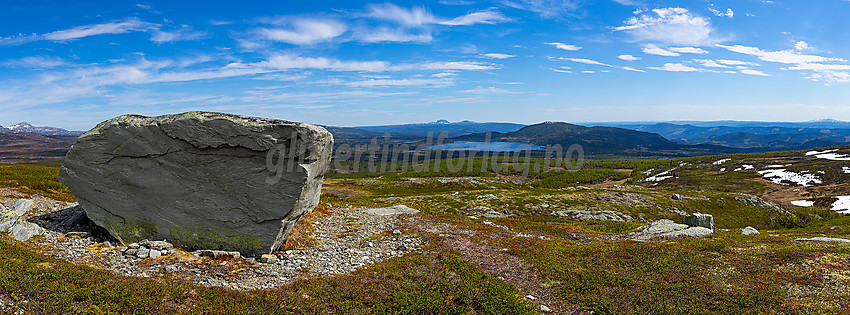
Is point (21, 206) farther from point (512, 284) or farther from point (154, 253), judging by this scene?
point (512, 284)

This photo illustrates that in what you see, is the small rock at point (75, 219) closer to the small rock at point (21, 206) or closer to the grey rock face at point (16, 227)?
the grey rock face at point (16, 227)

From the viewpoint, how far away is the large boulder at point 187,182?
17359 millimetres

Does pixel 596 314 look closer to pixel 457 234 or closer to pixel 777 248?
pixel 457 234

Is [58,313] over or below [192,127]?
below

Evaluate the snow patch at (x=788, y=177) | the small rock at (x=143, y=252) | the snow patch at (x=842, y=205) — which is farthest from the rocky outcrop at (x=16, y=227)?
the snow patch at (x=788, y=177)

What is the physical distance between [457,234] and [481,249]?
384 centimetres

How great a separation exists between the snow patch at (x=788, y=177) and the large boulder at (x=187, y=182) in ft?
424

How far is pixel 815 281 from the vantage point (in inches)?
517

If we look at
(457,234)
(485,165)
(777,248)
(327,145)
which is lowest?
(485,165)

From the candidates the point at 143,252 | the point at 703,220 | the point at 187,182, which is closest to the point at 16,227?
the point at 143,252

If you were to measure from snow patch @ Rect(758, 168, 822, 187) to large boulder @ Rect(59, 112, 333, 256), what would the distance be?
12920 centimetres

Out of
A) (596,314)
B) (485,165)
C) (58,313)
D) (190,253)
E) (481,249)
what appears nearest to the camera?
(58,313)

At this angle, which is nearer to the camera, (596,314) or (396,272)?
(596,314)

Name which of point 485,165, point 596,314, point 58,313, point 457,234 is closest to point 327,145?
point 457,234
